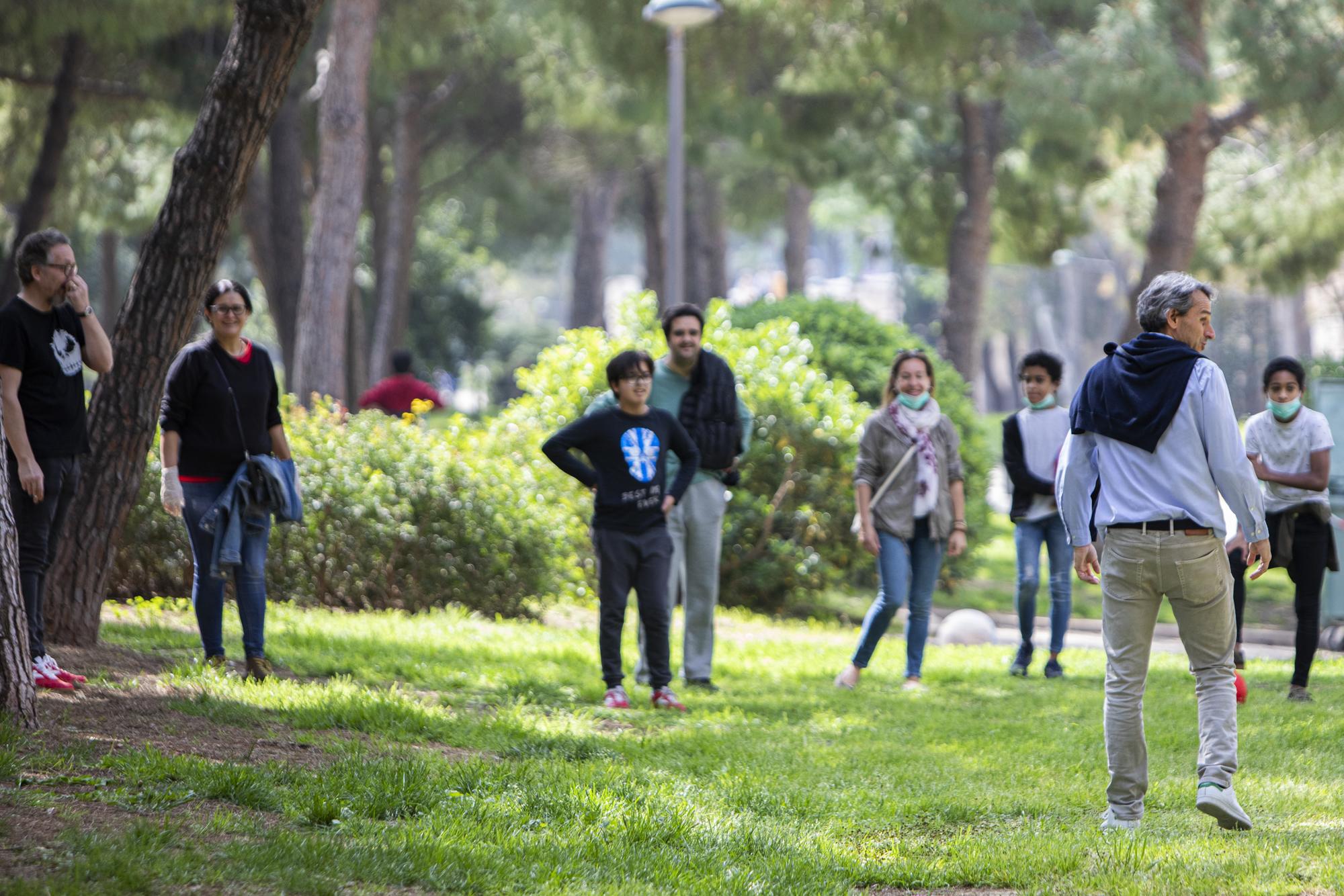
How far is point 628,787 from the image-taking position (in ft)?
16.3

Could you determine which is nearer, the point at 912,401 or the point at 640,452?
the point at 640,452

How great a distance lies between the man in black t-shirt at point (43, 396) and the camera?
5.66 meters

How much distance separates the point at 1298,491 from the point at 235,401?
4.98 metres

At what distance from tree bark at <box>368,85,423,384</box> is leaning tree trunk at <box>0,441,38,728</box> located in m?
19.3

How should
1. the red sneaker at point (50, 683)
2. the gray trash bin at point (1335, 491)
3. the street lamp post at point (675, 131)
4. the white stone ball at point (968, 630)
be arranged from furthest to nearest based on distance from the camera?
the street lamp post at point (675, 131) → the white stone ball at point (968, 630) → the gray trash bin at point (1335, 491) → the red sneaker at point (50, 683)

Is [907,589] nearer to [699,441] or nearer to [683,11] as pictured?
[699,441]

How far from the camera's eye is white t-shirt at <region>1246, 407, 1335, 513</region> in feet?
23.1

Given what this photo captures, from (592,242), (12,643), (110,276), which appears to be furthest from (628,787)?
(110,276)

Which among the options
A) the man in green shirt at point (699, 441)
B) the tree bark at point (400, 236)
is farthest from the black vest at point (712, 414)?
the tree bark at point (400, 236)

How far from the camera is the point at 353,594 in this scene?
9438mm

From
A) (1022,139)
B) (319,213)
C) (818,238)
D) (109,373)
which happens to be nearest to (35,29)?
(319,213)

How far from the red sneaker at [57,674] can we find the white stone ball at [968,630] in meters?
6.24

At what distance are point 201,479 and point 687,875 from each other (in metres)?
3.23

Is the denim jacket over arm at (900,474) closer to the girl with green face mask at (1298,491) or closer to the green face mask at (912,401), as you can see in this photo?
the green face mask at (912,401)
